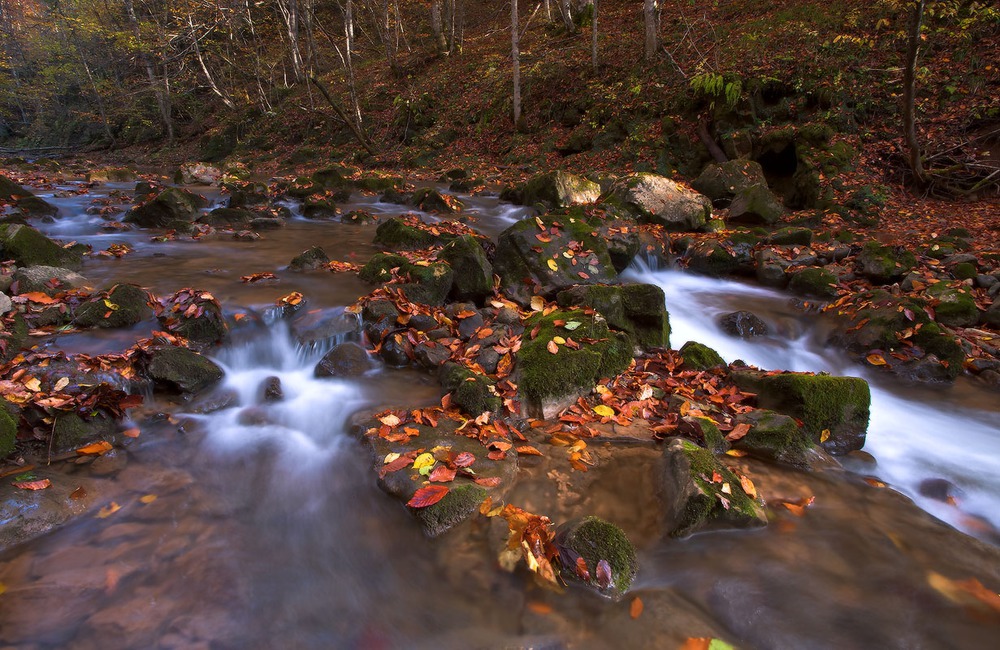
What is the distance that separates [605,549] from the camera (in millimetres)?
2857

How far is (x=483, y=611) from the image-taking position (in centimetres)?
278

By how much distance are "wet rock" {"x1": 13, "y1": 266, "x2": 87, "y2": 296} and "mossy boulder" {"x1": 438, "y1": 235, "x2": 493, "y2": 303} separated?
455 cm

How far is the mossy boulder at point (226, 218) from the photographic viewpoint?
1027 cm

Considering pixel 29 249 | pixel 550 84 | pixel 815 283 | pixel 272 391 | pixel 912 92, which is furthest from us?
pixel 550 84

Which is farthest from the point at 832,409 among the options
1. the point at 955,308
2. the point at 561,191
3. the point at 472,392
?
the point at 561,191

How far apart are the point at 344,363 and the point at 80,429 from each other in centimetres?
217

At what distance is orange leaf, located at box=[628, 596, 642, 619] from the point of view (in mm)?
2716

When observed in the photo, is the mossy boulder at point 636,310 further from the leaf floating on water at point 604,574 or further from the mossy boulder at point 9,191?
the mossy boulder at point 9,191

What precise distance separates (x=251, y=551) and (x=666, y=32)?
2117cm

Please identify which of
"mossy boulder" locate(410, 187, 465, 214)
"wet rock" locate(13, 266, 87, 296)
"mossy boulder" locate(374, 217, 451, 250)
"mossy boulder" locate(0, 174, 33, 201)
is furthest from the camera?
"mossy boulder" locate(410, 187, 465, 214)

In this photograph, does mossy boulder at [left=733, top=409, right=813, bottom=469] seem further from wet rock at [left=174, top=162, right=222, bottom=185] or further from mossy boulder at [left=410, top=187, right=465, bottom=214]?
wet rock at [left=174, top=162, right=222, bottom=185]

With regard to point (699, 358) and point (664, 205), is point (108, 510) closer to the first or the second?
point (699, 358)

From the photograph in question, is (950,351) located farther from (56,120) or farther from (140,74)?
(56,120)

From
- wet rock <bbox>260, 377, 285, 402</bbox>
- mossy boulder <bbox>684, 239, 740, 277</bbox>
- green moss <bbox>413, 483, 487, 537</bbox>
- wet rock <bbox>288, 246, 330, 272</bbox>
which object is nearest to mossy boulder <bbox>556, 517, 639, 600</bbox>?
green moss <bbox>413, 483, 487, 537</bbox>
